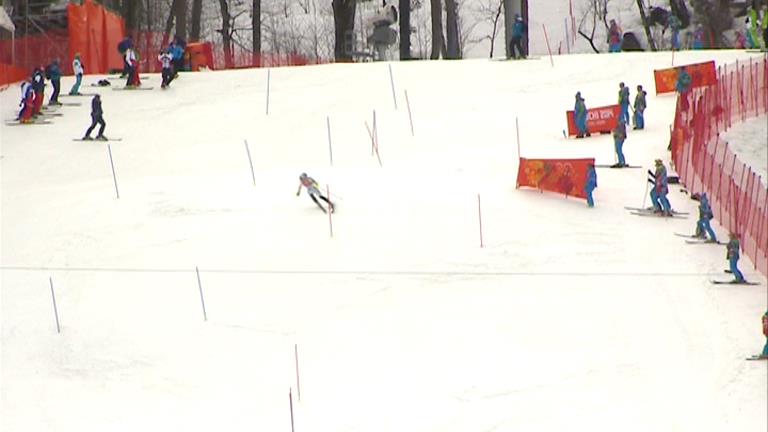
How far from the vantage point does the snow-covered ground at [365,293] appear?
77.3 feet

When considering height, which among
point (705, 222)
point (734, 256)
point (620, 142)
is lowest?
point (734, 256)

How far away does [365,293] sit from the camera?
90.5 ft

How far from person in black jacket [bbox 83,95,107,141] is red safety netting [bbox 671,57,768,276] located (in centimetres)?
1272

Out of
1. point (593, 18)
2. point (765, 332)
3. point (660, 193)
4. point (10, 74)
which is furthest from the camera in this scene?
point (593, 18)

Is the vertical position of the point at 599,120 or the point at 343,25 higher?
the point at 343,25

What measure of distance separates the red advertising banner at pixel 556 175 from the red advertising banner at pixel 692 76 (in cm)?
832

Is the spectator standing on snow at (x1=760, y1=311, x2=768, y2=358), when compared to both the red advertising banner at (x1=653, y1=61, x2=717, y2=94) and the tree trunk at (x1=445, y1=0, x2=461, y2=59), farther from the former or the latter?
the tree trunk at (x1=445, y1=0, x2=461, y2=59)

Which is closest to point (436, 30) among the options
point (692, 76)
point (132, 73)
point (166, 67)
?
point (166, 67)

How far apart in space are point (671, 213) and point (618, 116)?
693 cm

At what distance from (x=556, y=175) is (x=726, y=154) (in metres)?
3.12

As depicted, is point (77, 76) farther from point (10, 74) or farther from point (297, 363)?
point (297, 363)

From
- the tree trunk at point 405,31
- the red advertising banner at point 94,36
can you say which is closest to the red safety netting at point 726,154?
the tree trunk at point 405,31

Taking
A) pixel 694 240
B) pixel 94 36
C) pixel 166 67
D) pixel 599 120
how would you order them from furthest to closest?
pixel 94 36 → pixel 166 67 → pixel 599 120 → pixel 694 240

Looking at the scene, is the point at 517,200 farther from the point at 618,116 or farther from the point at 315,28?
the point at 315,28
